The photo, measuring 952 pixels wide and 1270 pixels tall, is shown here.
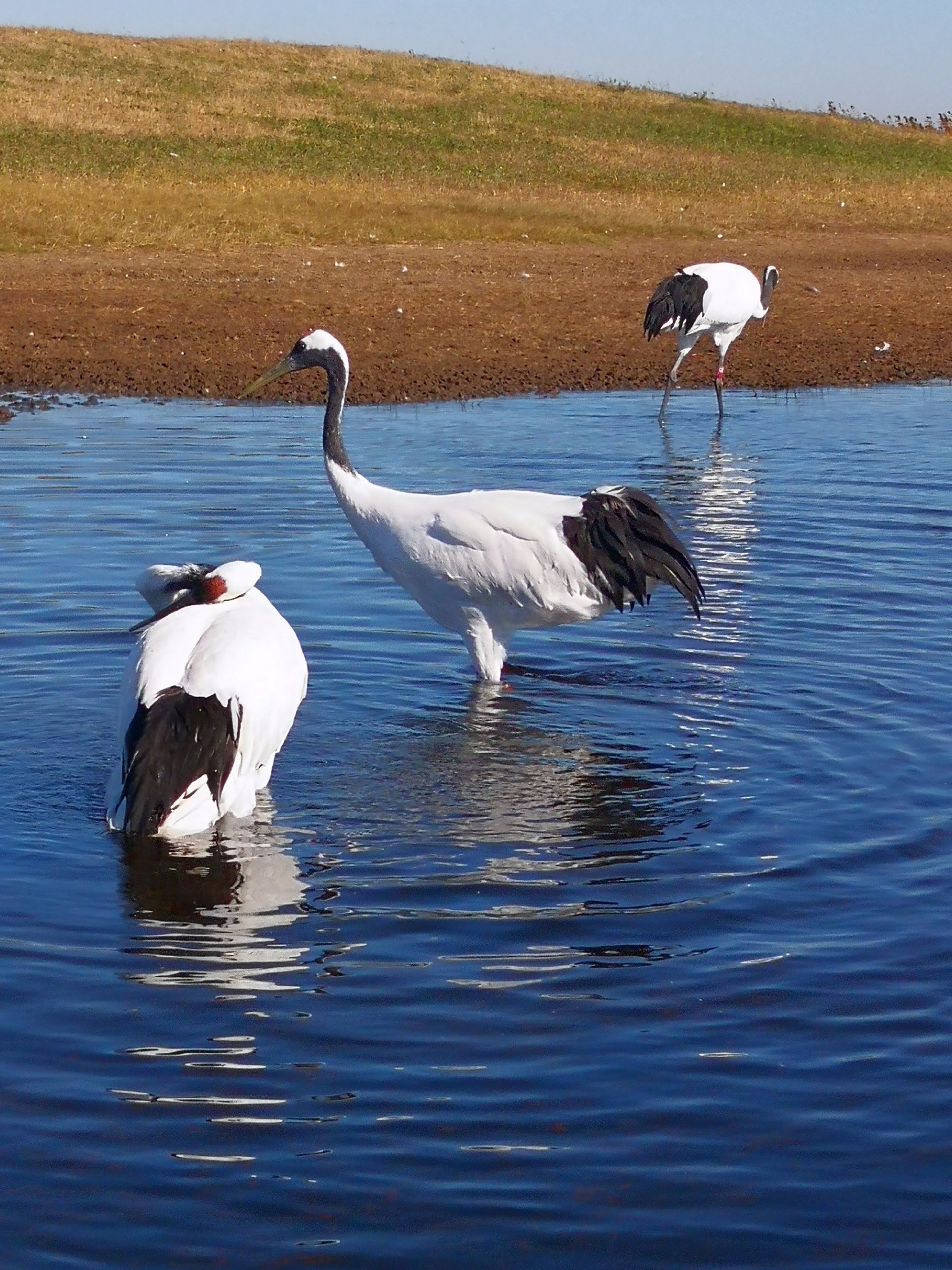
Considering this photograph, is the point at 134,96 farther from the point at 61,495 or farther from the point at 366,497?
the point at 366,497

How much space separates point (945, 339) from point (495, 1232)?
57.3 feet

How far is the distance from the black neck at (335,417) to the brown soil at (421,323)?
7171 mm

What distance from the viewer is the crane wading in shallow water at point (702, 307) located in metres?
17.0

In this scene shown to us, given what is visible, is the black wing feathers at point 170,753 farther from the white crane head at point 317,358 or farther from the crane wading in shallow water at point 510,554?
the white crane head at point 317,358

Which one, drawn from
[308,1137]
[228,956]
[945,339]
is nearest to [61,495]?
[228,956]

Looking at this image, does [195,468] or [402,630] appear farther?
[195,468]

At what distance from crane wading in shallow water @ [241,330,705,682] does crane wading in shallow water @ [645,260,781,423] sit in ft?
28.4

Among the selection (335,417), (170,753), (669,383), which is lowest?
(170,753)

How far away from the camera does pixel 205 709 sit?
5.92 m

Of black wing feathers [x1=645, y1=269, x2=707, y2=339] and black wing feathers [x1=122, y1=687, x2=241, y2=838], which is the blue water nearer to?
black wing feathers [x1=122, y1=687, x2=241, y2=838]

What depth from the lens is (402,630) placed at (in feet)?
29.6

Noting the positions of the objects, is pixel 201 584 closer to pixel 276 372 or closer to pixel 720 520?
pixel 276 372

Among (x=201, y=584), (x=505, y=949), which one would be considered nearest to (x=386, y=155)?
(x=201, y=584)

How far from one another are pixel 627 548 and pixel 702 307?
30.8 feet
